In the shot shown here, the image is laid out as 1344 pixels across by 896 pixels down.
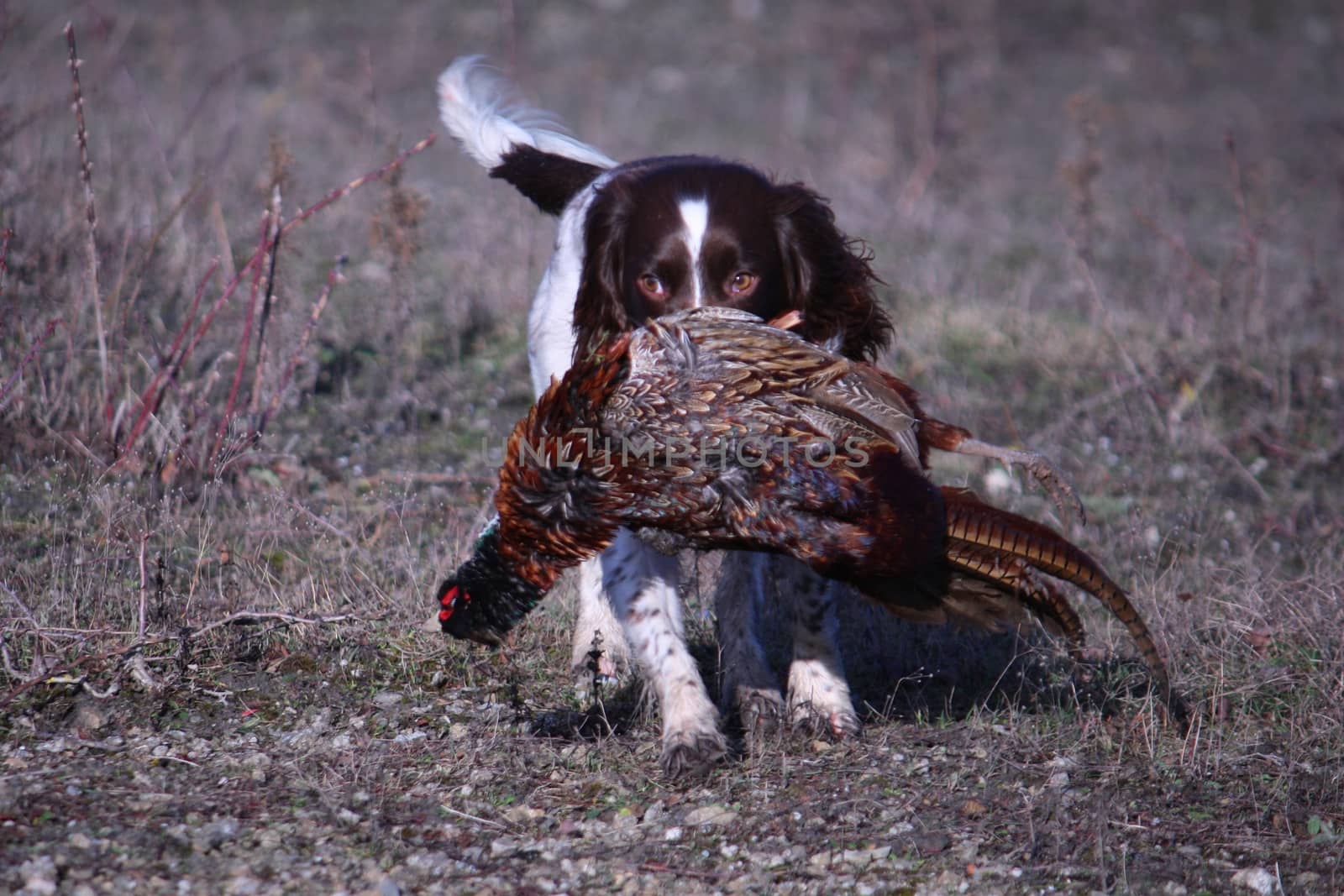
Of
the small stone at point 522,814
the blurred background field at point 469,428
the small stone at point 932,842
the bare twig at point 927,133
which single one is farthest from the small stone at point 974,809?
the bare twig at point 927,133

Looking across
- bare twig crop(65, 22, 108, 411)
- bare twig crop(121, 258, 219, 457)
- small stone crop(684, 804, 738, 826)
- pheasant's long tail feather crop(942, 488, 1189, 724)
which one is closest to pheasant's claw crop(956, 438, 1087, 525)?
pheasant's long tail feather crop(942, 488, 1189, 724)

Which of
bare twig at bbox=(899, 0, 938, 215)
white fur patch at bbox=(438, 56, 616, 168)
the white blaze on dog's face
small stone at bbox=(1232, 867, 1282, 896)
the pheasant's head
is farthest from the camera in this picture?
→ bare twig at bbox=(899, 0, 938, 215)

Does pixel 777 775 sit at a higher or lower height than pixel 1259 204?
lower

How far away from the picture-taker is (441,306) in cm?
689

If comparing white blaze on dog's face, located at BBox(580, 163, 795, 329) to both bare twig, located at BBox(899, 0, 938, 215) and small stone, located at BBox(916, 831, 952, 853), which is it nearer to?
small stone, located at BBox(916, 831, 952, 853)

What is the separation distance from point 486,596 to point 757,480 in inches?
29.3

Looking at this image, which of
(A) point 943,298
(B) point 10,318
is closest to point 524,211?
(A) point 943,298

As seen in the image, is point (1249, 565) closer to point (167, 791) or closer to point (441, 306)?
point (167, 791)

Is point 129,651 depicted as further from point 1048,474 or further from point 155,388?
point 1048,474

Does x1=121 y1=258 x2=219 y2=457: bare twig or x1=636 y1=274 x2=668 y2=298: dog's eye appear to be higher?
x1=636 y1=274 x2=668 y2=298: dog's eye

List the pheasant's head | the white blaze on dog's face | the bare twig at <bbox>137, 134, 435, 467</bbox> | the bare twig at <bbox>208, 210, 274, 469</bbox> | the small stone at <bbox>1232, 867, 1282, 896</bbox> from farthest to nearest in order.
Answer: the bare twig at <bbox>208, 210, 274, 469</bbox> → the bare twig at <bbox>137, 134, 435, 467</bbox> → the white blaze on dog's face → the pheasant's head → the small stone at <bbox>1232, 867, 1282, 896</bbox>

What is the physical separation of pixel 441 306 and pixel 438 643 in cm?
333

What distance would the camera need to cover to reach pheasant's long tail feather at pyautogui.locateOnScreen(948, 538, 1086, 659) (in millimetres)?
3201

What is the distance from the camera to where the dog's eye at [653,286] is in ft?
11.6
